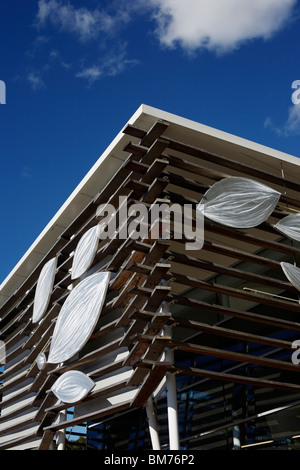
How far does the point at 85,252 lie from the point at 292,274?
3.43m

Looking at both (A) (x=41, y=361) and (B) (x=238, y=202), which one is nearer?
(B) (x=238, y=202)

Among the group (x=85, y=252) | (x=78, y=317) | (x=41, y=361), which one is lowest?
(x=41, y=361)

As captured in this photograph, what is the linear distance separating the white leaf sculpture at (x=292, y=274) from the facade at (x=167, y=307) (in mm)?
22

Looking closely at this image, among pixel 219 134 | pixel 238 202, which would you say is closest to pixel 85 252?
pixel 238 202

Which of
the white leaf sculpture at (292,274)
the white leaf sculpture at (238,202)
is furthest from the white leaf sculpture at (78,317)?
the white leaf sculpture at (292,274)

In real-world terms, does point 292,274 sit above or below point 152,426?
above

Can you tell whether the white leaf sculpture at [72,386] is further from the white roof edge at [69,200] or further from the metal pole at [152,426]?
the white roof edge at [69,200]

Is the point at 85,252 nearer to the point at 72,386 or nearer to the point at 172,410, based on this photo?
the point at 72,386

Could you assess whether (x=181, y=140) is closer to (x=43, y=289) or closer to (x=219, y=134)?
(x=219, y=134)

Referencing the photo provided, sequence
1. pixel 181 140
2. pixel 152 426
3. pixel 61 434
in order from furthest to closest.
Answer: pixel 61 434 → pixel 181 140 → pixel 152 426

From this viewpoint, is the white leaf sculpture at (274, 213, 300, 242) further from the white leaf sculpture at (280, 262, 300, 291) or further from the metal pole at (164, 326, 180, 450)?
the metal pole at (164, 326, 180, 450)

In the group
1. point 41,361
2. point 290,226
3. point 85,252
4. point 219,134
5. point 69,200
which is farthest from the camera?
point 69,200

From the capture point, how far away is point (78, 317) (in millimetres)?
9836

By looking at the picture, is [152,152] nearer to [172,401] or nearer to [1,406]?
[172,401]
